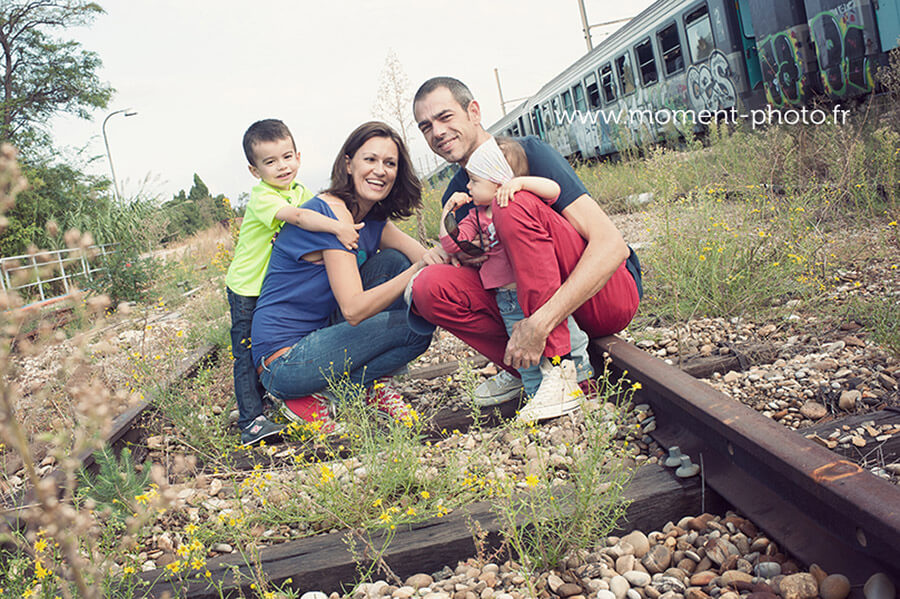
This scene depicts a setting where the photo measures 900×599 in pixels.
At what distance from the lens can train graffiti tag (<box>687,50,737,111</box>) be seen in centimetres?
943

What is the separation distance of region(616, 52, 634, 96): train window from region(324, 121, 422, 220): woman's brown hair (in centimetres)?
967

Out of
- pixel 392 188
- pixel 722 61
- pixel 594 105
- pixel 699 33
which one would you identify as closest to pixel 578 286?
pixel 392 188

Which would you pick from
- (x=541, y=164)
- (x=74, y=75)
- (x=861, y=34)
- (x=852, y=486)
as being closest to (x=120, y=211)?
(x=541, y=164)

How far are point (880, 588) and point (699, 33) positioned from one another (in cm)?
1034

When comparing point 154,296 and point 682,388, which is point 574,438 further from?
point 154,296

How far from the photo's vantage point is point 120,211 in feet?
35.5

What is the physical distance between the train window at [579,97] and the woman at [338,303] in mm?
12181

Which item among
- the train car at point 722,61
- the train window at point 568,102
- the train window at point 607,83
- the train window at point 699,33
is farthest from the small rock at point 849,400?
the train window at point 568,102

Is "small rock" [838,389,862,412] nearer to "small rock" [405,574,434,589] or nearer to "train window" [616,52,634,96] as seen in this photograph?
"small rock" [405,574,434,589]

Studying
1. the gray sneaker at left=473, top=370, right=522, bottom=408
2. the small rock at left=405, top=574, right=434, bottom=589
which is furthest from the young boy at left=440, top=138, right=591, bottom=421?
the small rock at left=405, top=574, right=434, bottom=589

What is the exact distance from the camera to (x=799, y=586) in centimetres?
128

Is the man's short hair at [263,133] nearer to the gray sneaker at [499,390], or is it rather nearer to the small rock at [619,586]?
the gray sneaker at [499,390]

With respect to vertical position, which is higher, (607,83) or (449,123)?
(607,83)

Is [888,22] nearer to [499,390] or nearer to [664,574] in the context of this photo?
[499,390]
